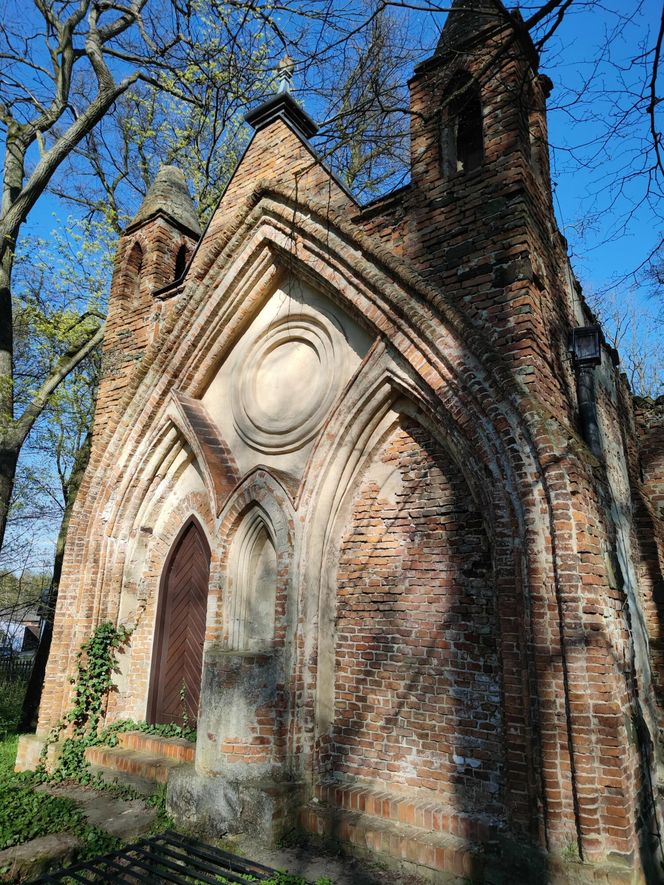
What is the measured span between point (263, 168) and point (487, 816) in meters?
7.51

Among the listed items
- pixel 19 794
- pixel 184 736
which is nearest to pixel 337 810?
pixel 184 736

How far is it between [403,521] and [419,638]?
1074 mm

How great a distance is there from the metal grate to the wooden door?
6.58 ft

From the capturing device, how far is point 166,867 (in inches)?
175

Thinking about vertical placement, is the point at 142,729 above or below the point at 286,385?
below

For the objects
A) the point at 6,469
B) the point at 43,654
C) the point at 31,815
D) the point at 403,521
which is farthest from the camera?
the point at 43,654

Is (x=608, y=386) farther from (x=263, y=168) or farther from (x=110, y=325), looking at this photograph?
(x=110, y=325)

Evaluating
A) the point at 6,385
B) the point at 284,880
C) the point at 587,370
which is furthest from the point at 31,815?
the point at 587,370

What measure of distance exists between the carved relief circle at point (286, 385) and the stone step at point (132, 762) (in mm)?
3663

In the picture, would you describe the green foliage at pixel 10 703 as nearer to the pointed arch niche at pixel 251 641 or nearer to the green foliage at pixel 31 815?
the green foliage at pixel 31 815

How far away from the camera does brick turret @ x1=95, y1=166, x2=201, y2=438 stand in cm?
850

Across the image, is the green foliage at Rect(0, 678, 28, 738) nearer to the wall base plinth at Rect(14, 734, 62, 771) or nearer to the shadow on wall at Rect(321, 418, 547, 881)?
the wall base plinth at Rect(14, 734, 62, 771)

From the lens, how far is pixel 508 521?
4.55m

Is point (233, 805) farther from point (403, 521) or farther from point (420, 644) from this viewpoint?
point (403, 521)
